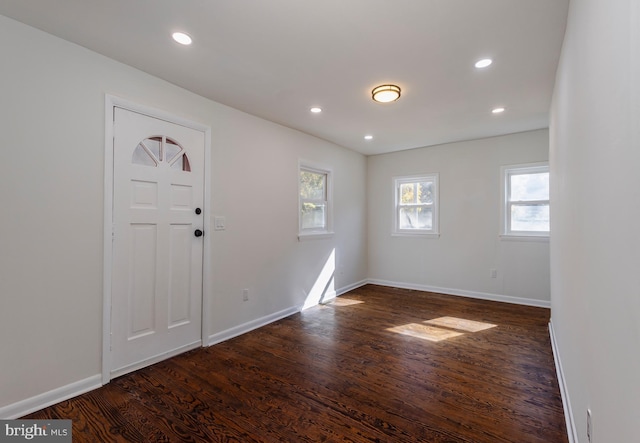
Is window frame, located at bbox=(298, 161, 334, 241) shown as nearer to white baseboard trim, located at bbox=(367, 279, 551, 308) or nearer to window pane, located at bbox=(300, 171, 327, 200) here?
window pane, located at bbox=(300, 171, 327, 200)

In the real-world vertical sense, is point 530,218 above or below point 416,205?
below

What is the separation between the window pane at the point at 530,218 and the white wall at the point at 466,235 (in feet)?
0.70

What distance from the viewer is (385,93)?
2818mm

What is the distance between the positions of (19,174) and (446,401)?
126 inches

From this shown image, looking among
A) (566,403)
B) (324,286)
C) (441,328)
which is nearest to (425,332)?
(441,328)

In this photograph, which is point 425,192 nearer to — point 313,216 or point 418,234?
point 418,234

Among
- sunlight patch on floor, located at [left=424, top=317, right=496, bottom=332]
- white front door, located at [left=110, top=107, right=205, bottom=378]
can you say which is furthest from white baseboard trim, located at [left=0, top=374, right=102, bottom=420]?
sunlight patch on floor, located at [left=424, top=317, right=496, bottom=332]

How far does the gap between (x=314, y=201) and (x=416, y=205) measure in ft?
6.44

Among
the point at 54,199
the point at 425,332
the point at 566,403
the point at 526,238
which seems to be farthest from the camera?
the point at 526,238

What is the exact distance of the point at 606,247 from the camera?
101cm

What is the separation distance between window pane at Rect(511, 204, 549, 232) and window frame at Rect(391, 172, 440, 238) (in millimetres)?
1095

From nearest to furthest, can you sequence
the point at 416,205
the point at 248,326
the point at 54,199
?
the point at 54,199 < the point at 248,326 < the point at 416,205

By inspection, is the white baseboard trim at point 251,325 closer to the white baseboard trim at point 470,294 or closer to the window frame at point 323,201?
the window frame at point 323,201
